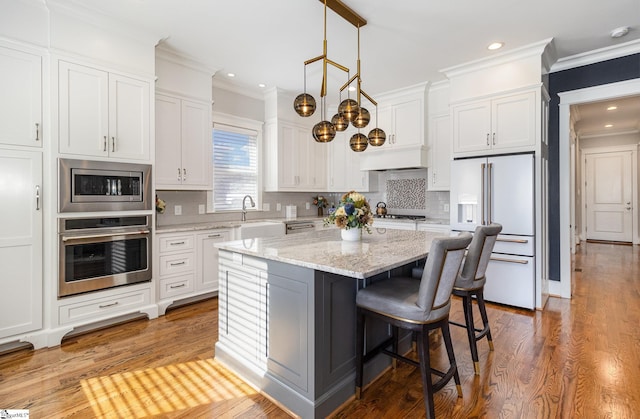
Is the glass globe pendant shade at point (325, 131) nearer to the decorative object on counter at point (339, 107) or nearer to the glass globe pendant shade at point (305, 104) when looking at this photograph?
the decorative object on counter at point (339, 107)

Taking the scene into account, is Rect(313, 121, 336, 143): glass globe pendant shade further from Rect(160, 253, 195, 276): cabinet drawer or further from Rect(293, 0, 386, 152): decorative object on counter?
Rect(160, 253, 195, 276): cabinet drawer

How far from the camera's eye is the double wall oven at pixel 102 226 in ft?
9.13

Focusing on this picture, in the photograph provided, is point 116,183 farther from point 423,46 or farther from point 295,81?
point 423,46

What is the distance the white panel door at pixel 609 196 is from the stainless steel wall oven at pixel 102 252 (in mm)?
10447

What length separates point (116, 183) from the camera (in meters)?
3.06

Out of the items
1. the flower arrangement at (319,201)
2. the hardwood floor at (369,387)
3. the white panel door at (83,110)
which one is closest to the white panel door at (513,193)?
the hardwood floor at (369,387)

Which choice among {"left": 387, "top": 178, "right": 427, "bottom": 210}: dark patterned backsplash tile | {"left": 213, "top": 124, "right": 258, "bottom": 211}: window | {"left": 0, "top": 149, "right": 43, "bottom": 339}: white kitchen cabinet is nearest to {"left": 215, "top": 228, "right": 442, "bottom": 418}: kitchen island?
{"left": 0, "top": 149, "right": 43, "bottom": 339}: white kitchen cabinet

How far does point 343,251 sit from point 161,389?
150 cm

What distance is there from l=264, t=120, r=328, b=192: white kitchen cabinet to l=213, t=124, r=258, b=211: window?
23 centimetres

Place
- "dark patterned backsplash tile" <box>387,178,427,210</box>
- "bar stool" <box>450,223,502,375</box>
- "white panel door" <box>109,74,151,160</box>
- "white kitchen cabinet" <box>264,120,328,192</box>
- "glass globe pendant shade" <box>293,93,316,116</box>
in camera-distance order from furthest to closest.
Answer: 1. "dark patterned backsplash tile" <box>387,178,427,210</box>
2. "white kitchen cabinet" <box>264,120,328,192</box>
3. "white panel door" <box>109,74,151,160</box>
4. "glass globe pendant shade" <box>293,93,316,116</box>
5. "bar stool" <box>450,223,502,375</box>

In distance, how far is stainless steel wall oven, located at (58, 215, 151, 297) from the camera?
2791 millimetres

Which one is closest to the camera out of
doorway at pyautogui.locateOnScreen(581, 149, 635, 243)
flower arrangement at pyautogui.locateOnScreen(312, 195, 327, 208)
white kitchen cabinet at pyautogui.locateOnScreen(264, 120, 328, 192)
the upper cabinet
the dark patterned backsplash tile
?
the upper cabinet

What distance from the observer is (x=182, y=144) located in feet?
12.7

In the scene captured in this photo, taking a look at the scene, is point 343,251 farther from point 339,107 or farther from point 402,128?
point 402,128
